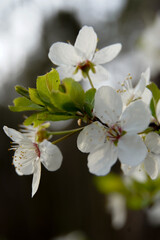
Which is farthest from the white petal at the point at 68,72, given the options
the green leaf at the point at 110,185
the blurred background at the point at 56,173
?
the blurred background at the point at 56,173

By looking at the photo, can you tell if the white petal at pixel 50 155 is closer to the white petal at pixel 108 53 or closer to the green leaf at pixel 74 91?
the green leaf at pixel 74 91

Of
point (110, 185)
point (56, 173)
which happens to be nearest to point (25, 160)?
point (110, 185)

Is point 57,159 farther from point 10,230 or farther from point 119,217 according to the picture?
point 10,230

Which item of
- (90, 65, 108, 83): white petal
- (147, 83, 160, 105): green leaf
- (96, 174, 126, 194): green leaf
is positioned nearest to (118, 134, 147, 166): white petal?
(147, 83, 160, 105): green leaf

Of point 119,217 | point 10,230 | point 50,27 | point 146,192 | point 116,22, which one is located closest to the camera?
point 146,192

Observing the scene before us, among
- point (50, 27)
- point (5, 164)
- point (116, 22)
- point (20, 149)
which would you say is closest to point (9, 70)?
point (50, 27)

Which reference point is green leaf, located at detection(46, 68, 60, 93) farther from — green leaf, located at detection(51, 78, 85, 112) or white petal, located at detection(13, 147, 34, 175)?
white petal, located at detection(13, 147, 34, 175)

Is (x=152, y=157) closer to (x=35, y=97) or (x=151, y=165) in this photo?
(x=151, y=165)
